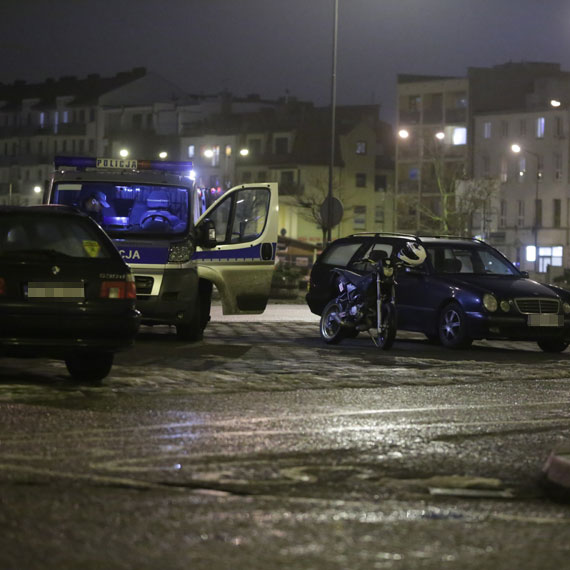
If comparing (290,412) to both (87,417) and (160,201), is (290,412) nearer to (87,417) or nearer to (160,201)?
(87,417)

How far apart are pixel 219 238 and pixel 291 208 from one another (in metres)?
96.9

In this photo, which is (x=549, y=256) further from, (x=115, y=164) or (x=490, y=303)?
(x=490, y=303)

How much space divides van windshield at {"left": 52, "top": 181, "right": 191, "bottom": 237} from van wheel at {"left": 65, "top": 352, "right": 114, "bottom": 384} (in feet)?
18.9

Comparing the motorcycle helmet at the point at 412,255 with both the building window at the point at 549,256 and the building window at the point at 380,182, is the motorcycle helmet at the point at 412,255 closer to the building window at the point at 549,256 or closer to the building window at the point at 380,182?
the building window at the point at 549,256

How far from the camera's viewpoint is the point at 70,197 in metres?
19.9

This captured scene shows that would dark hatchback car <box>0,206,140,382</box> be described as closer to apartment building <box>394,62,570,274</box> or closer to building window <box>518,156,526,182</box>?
apartment building <box>394,62,570,274</box>

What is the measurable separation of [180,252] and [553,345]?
5069mm

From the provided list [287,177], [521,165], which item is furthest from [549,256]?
[287,177]

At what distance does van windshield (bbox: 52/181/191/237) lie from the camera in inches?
759

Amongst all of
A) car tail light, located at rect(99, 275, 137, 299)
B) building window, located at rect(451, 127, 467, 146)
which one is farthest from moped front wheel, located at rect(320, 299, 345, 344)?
building window, located at rect(451, 127, 467, 146)

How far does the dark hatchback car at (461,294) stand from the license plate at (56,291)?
7721mm

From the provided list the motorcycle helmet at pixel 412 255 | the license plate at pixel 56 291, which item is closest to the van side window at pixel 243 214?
the motorcycle helmet at pixel 412 255

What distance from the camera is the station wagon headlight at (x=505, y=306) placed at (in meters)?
19.1

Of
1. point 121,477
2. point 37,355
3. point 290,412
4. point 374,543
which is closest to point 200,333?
point 37,355
